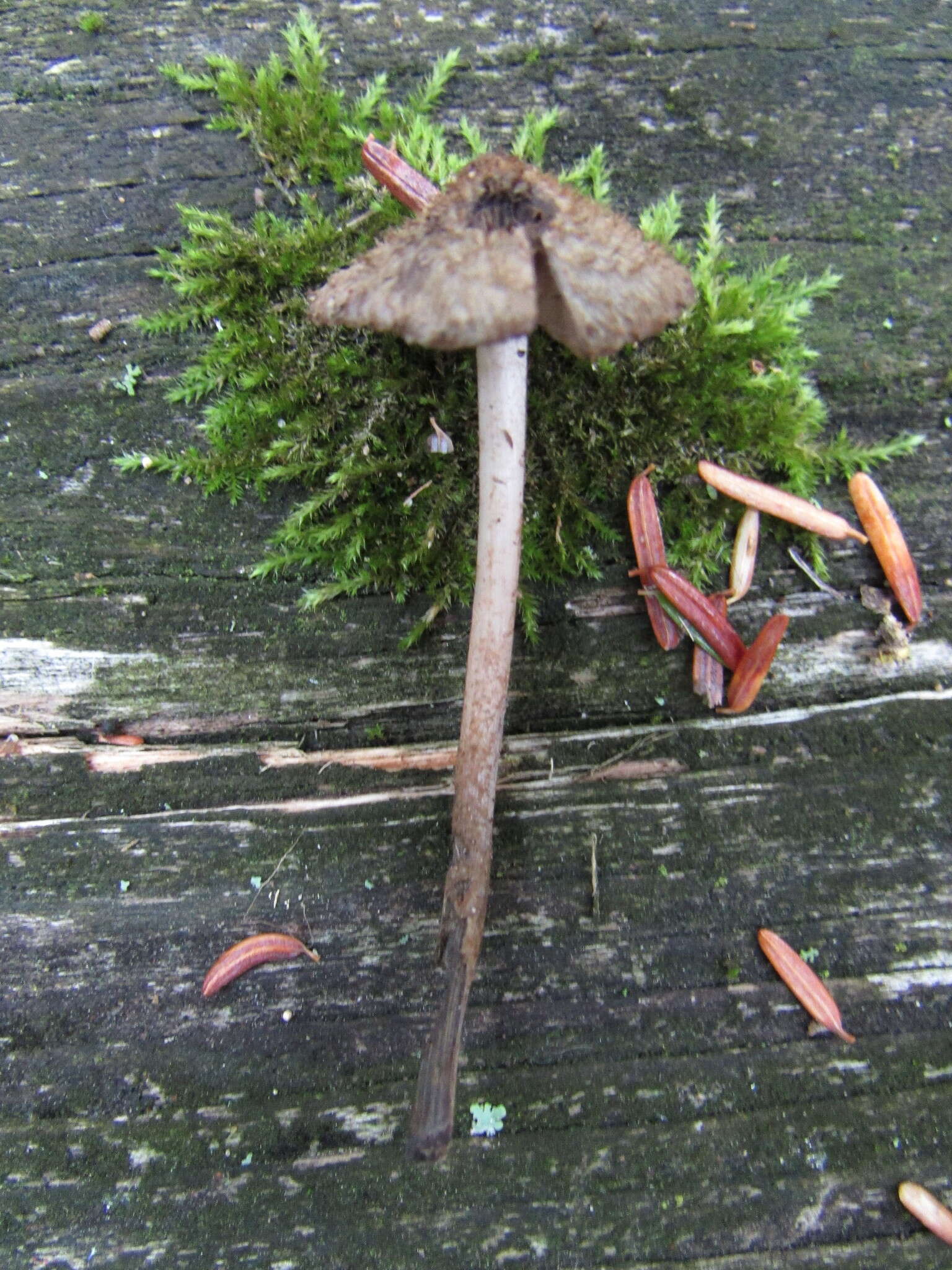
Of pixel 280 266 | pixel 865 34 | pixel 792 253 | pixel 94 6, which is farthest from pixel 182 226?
pixel 865 34

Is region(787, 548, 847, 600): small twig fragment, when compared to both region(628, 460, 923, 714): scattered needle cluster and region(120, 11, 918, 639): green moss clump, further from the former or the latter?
region(120, 11, 918, 639): green moss clump

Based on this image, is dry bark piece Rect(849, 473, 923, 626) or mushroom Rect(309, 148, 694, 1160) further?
dry bark piece Rect(849, 473, 923, 626)

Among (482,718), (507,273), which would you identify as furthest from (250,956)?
(507,273)

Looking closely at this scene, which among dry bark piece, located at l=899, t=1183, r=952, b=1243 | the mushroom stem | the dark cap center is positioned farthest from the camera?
dry bark piece, located at l=899, t=1183, r=952, b=1243

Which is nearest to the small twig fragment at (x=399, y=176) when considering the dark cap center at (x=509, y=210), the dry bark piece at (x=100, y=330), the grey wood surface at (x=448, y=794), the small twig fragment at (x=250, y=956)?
the grey wood surface at (x=448, y=794)

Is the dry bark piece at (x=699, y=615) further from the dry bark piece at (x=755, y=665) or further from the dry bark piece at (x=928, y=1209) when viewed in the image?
the dry bark piece at (x=928, y=1209)

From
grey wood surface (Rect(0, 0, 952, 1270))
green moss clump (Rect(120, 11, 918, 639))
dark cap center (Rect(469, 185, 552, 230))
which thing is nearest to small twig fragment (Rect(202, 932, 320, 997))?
grey wood surface (Rect(0, 0, 952, 1270))
